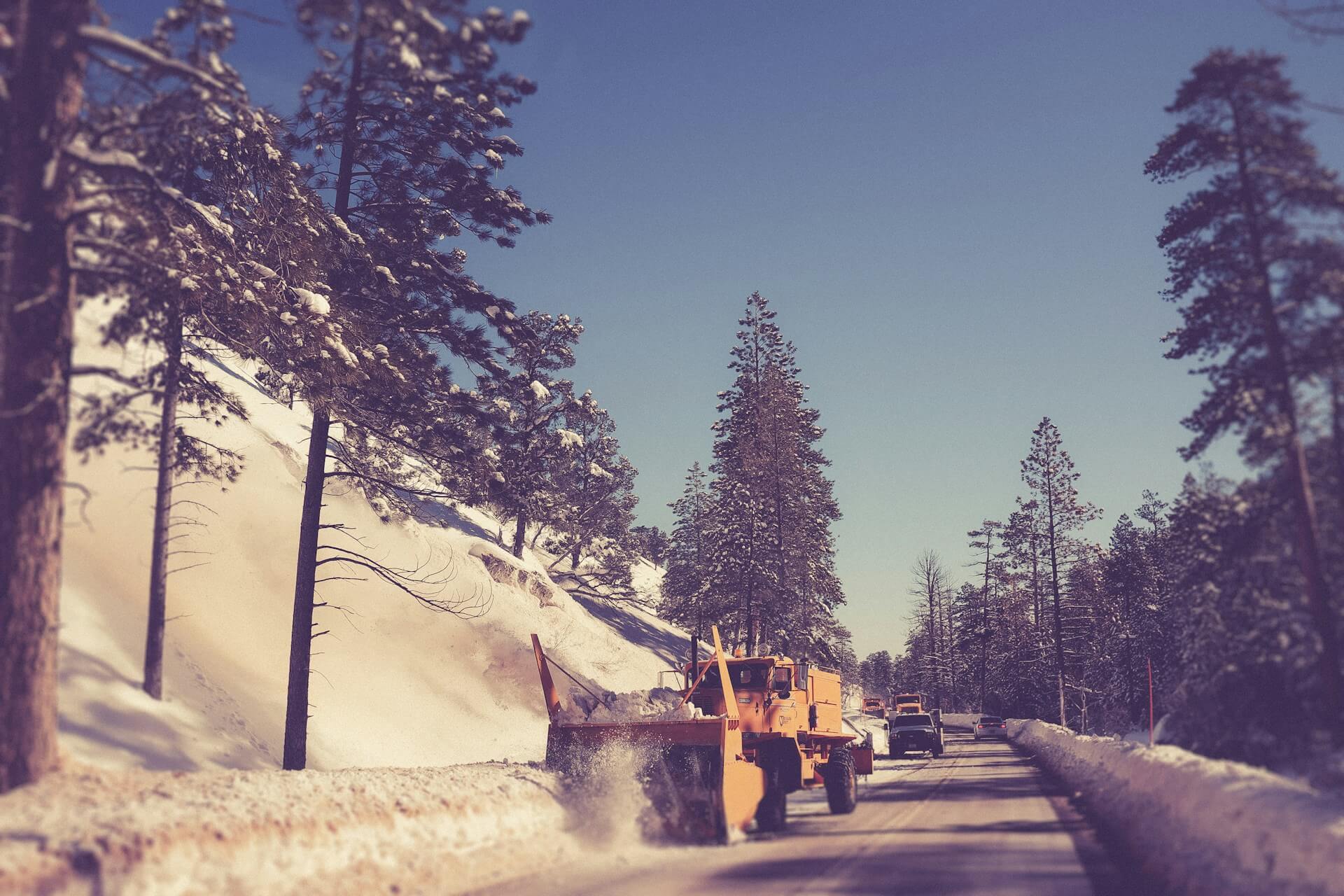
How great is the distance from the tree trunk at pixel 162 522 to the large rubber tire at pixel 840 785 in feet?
41.2

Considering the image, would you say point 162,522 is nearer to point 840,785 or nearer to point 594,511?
point 840,785

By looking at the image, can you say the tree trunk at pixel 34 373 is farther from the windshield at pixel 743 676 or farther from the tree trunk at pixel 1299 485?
the tree trunk at pixel 1299 485

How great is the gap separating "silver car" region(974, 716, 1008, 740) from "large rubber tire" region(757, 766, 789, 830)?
5083 cm

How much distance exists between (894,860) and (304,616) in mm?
11336

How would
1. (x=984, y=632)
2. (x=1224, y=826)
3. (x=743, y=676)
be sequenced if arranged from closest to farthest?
(x=1224, y=826)
(x=743, y=676)
(x=984, y=632)

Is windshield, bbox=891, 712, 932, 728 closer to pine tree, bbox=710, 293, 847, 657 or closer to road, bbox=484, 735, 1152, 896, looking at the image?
pine tree, bbox=710, 293, 847, 657

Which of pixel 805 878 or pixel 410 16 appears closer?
pixel 805 878

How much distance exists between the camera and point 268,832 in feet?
32.7

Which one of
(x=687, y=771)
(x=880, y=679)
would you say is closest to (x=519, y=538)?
(x=687, y=771)

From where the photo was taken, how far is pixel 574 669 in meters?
43.2

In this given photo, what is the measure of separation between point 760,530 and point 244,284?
34.8 m

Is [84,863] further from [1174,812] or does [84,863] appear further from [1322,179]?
[1322,179]

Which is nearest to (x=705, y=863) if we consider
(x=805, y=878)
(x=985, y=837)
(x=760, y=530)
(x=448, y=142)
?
(x=805, y=878)

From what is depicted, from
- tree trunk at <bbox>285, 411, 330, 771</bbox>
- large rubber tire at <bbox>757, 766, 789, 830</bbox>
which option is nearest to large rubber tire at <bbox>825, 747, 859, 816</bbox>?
large rubber tire at <bbox>757, 766, 789, 830</bbox>
